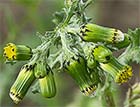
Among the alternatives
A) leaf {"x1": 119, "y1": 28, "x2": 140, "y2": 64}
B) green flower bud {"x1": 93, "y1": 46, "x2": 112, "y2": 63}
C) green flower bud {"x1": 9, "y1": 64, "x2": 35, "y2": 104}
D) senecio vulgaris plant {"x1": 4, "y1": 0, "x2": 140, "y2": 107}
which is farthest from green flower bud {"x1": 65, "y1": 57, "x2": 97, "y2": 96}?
leaf {"x1": 119, "y1": 28, "x2": 140, "y2": 64}

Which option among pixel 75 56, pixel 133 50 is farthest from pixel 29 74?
pixel 133 50

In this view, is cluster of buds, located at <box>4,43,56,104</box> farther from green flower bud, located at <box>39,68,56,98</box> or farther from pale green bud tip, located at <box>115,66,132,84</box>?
pale green bud tip, located at <box>115,66,132,84</box>

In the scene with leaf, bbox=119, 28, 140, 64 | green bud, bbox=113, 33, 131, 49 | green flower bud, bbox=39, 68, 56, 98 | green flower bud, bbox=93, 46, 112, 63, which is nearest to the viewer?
green flower bud, bbox=93, 46, 112, 63

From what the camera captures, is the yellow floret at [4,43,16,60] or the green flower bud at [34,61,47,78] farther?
the yellow floret at [4,43,16,60]

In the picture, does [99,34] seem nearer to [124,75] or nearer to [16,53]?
[124,75]

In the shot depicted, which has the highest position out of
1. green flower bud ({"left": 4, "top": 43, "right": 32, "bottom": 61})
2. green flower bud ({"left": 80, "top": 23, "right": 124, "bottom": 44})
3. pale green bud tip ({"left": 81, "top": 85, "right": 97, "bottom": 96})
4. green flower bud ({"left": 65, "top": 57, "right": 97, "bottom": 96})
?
green flower bud ({"left": 4, "top": 43, "right": 32, "bottom": 61})

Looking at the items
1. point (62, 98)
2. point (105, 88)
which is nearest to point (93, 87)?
point (105, 88)

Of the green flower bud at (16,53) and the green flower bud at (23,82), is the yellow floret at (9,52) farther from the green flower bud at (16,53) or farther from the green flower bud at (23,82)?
the green flower bud at (23,82)

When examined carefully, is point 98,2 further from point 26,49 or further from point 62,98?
point 26,49
